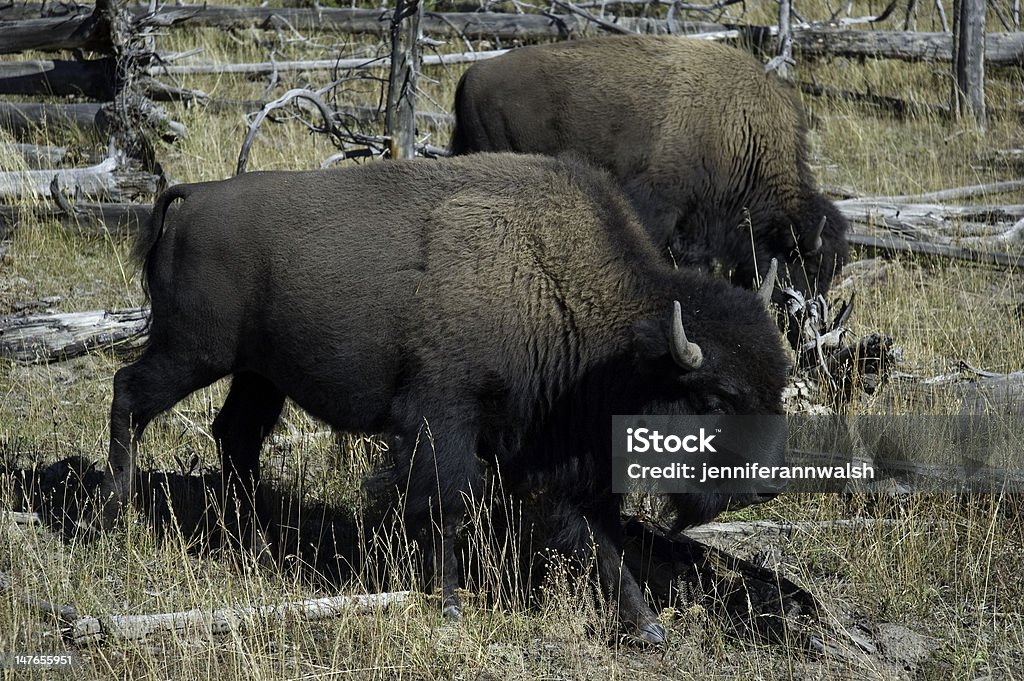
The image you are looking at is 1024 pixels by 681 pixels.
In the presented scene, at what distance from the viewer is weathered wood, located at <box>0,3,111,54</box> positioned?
10.2 meters

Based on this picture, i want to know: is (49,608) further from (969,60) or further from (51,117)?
(969,60)

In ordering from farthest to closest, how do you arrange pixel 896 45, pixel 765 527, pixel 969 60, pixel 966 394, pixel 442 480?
pixel 896 45 → pixel 969 60 → pixel 966 394 → pixel 765 527 → pixel 442 480

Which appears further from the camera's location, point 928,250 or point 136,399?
point 928,250

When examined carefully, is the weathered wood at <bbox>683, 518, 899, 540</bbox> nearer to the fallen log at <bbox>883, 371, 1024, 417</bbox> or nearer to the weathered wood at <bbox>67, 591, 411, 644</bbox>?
the fallen log at <bbox>883, 371, 1024, 417</bbox>

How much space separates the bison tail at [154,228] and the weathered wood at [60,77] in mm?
6013

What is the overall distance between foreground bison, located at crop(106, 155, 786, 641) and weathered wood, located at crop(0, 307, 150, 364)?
7.76 feet

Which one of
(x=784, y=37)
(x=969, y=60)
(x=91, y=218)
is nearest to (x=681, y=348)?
(x=91, y=218)

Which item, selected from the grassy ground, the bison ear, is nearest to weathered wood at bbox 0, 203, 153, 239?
the grassy ground

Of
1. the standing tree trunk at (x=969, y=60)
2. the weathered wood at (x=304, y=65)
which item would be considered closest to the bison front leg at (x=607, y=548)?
the weathered wood at (x=304, y=65)

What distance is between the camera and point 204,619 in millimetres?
4273

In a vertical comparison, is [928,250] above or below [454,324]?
below

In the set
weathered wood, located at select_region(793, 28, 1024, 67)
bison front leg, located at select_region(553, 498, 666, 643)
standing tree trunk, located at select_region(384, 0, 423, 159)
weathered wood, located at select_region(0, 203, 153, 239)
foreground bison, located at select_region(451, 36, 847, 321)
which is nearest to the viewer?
bison front leg, located at select_region(553, 498, 666, 643)

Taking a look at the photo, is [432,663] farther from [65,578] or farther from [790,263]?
[790,263]

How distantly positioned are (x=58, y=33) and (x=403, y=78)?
5.08 metres
